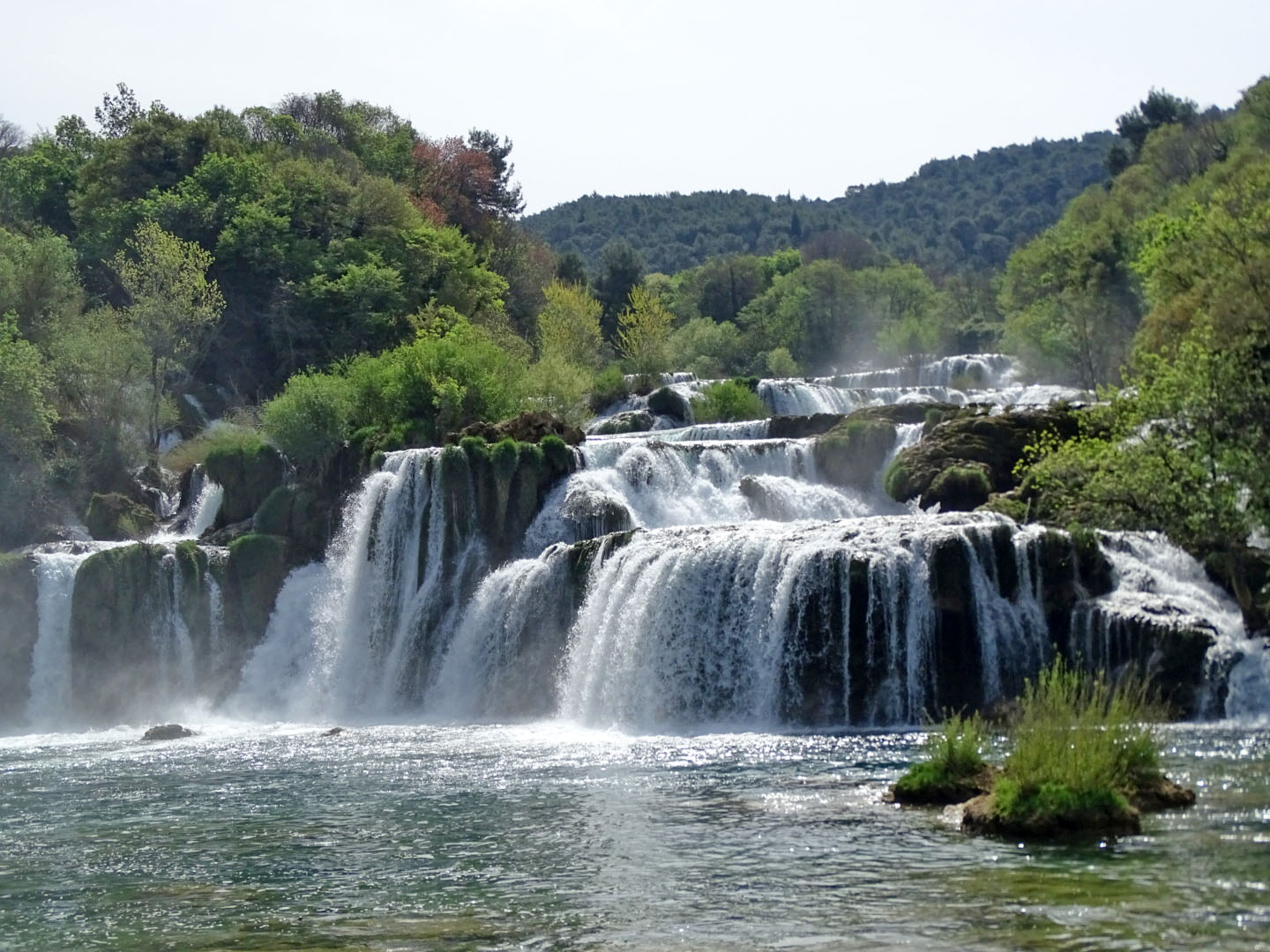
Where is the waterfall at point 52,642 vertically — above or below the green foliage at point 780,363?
below

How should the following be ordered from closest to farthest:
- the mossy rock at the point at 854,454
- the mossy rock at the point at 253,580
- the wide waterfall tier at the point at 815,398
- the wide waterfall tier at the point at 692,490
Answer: the wide waterfall tier at the point at 692,490, the mossy rock at the point at 253,580, the mossy rock at the point at 854,454, the wide waterfall tier at the point at 815,398

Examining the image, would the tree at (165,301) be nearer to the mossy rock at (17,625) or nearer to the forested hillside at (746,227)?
the mossy rock at (17,625)

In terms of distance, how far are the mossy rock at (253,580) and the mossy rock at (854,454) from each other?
1530 centimetres

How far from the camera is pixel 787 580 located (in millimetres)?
30453

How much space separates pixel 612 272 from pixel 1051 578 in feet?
226

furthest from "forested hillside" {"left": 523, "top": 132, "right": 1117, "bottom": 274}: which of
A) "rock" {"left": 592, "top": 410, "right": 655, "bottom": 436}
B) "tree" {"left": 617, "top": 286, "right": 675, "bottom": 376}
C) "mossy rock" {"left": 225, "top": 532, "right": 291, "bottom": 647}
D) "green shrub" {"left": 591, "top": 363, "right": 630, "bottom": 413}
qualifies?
"mossy rock" {"left": 225, "top": 532, "right": 291, "bottom": 647}

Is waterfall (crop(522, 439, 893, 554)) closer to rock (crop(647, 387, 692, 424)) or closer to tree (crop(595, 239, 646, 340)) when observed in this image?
rock (crop(647, 387, 692, 424))

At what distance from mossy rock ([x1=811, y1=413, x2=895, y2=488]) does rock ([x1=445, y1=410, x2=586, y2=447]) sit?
706cm

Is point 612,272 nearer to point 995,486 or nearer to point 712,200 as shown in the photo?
point 995,486

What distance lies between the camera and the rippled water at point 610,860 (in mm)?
13930

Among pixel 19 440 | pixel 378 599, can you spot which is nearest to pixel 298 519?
pixel 378 599

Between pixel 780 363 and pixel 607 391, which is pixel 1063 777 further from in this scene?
pixel 780 363

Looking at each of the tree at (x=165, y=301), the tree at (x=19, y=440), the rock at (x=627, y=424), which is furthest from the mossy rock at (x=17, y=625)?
the rock at (x=627, y=424)

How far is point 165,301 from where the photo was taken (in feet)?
184
